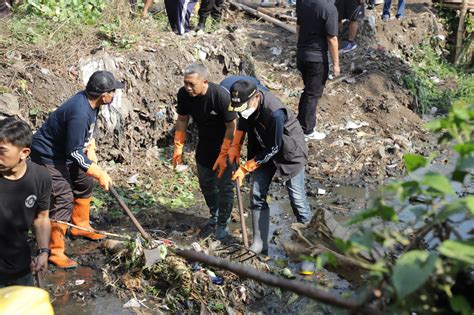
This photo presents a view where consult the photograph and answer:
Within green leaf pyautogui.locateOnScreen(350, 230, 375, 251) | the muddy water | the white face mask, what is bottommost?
the muddy water

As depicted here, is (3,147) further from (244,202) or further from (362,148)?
(362,148)

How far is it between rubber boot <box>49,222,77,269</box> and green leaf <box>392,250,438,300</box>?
4.73m

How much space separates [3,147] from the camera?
3744mm

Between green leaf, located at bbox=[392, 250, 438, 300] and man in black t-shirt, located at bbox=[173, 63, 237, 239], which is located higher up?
green leaf, located at bbox=[392, 250, 438, 300]

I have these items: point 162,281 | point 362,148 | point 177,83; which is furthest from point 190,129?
point 162,281

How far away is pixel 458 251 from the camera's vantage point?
5.00 ft

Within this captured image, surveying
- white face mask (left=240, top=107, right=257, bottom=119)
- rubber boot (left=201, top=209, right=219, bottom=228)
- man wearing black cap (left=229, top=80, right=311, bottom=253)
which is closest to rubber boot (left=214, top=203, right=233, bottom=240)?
rubber boot (left=201, top=209, right=219, bottom=228)

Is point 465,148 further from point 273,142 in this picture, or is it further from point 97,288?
point 97,288

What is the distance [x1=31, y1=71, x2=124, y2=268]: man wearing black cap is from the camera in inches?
211

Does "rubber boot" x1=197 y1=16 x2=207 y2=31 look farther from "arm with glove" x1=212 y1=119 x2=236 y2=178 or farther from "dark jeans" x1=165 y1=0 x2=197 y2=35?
"arm with glove" x1=212 y1=119 x2=236 y2=178

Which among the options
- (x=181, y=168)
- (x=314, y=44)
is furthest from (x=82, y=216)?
(x=314, y=44)

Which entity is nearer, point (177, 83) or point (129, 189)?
point (129, 189)

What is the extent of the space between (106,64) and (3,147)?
13.7 ft

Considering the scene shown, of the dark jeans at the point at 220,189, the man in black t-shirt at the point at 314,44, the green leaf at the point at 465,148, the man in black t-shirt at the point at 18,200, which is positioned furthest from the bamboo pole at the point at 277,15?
the green leaf at the point at 465,148
